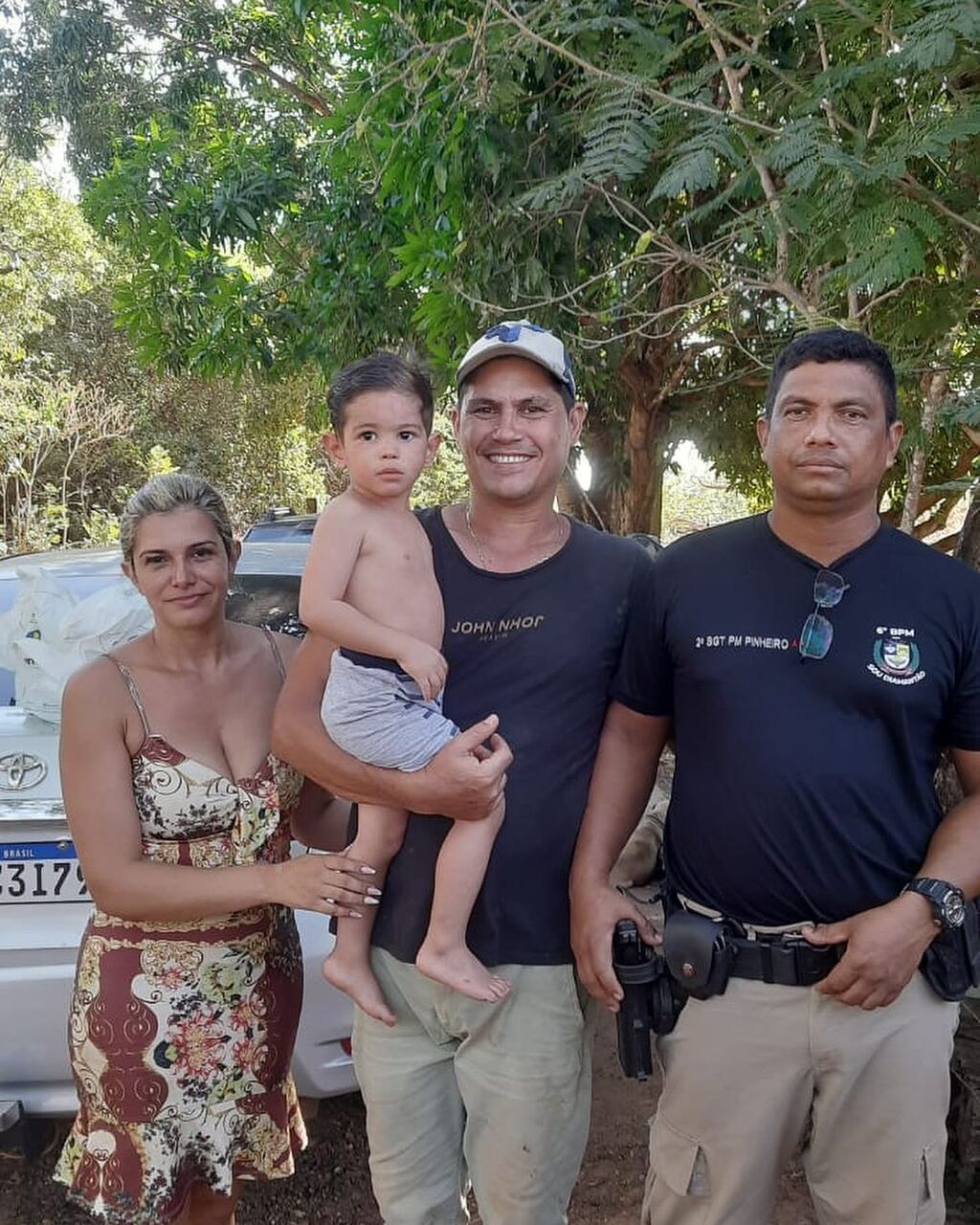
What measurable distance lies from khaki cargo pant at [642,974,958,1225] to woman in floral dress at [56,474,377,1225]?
76 centimetres

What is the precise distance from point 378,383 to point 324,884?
3.38 ft

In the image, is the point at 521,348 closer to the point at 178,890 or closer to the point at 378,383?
the point at 378,383

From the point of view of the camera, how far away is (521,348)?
2.08m

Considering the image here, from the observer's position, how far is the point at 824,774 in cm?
192

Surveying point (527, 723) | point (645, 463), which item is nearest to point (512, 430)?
point (527, 723)

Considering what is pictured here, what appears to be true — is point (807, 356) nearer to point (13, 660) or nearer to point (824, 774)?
point (824, 774)

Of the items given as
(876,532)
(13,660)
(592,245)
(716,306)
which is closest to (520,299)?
(592,245)

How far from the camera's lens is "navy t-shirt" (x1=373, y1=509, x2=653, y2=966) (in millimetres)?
2055

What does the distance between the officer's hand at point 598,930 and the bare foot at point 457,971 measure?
0.19 m

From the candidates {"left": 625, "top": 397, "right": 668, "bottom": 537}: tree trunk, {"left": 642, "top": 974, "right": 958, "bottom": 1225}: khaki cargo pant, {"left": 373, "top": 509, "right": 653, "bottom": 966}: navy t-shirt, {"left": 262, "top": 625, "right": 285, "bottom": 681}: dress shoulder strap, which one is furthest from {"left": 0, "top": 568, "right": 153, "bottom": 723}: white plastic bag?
{"left": 625, "top": 397, "right": 668, "bottom": 537}: tree trunk

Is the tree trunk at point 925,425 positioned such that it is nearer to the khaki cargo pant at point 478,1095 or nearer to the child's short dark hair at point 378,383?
the child's short dark hair at point 378,383

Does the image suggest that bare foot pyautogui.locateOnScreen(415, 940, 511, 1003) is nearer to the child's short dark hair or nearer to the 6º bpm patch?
the 6º bpm patch

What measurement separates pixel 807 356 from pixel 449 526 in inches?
31.7

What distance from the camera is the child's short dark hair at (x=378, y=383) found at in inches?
84.7
